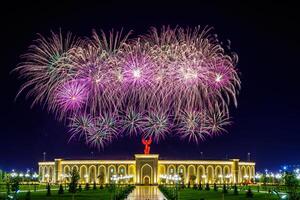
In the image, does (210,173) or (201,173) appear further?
→ (210,173)

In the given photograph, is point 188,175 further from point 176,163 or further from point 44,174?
point 44,174

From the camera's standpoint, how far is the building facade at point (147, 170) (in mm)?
84312

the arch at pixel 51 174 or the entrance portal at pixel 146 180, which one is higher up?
the arch at pixel 51 174

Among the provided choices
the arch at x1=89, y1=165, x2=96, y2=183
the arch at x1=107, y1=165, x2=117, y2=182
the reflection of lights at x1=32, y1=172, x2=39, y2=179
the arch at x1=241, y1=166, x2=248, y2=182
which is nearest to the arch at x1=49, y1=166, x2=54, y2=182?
the arch at x1=89, y1=165, x2=96, y2=183

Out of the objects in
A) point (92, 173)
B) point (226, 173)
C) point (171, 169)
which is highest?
point (171, 169)

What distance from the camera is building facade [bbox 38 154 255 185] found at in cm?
8431

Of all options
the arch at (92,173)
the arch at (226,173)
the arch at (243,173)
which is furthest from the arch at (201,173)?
the arch at (92,173)

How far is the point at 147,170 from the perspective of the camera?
84.5 meters

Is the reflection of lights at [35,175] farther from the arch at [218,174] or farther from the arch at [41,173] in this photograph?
the arch at [218,174]

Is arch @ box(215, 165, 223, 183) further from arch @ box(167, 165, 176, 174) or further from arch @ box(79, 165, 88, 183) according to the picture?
arch @ box(79, 165, 88, 183)

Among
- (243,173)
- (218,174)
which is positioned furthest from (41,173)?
(243,173)

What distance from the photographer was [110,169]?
284ft

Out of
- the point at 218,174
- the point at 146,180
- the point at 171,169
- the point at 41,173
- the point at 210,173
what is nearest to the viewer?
the point at 146,180

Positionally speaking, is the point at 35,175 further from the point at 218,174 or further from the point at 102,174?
the point at 218,174
